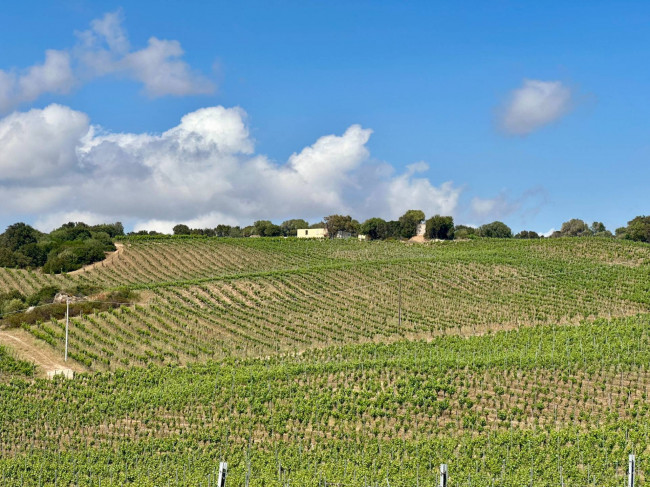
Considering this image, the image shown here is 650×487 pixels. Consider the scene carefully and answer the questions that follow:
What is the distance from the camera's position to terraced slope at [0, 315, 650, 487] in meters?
22.7

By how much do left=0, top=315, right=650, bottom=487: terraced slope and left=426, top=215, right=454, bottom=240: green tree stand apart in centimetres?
7666

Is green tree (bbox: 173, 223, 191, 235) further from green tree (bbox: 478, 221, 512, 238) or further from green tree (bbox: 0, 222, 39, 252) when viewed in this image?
green tree (bbox: 478, 221, 512, 238)

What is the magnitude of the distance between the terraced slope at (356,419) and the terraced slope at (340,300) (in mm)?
5695

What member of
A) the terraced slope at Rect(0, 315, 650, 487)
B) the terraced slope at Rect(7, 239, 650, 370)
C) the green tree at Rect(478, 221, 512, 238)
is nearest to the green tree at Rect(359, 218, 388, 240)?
the green tree at Rect(478, 221, 512, 238)

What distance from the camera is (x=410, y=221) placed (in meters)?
132

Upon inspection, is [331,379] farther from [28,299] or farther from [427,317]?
[28,299]

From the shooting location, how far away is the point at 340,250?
283ft

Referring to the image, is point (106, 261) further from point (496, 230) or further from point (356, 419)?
point (496, 230)

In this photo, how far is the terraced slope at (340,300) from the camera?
43.2m

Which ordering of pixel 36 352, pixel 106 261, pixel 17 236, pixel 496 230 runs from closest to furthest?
pixel 36 352
pixel 106 261
pixel 17 236
pixel 496 230

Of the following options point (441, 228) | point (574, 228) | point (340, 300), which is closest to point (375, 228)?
point (441, 228)

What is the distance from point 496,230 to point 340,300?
93952 mm

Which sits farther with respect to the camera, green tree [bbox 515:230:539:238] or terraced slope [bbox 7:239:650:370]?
green tree [bbox 515:230:539:238]

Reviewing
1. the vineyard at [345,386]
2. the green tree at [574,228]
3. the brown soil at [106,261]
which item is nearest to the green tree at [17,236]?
the brown soil at [106,261]
